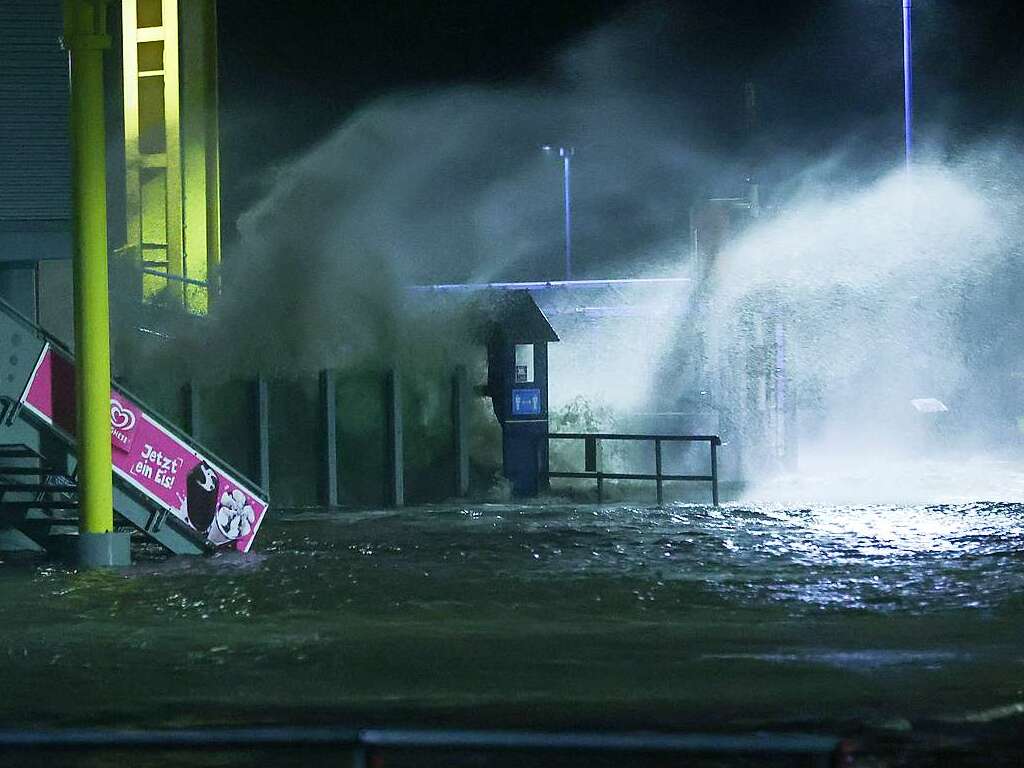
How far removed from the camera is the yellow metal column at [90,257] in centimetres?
1516

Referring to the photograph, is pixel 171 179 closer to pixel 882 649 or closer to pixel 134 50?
pixel 134 50

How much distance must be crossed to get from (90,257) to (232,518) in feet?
10.9

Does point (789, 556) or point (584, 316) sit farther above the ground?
point (584, 316)

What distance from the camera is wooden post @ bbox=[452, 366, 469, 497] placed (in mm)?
23953

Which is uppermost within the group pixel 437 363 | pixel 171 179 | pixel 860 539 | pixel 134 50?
pixel 134 50

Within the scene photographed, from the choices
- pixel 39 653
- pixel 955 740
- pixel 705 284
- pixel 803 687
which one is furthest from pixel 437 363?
pixel 955 740

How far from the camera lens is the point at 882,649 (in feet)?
35.0

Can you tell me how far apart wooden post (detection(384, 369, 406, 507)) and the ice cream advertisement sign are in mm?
6061

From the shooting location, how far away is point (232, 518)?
670 inches

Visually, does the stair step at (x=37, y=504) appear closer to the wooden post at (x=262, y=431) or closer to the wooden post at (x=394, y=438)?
the wooden post at (x=262, y=431)

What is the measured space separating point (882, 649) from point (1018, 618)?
80.5 inches

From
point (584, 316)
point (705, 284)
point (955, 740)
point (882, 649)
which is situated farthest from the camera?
point (584, 316)

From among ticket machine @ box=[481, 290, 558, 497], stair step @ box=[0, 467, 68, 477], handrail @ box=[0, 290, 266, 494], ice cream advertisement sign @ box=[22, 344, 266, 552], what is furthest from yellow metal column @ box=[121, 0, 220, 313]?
stair step @ box=[0, 467, 68, 477]

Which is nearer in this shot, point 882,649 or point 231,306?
point 882,649
